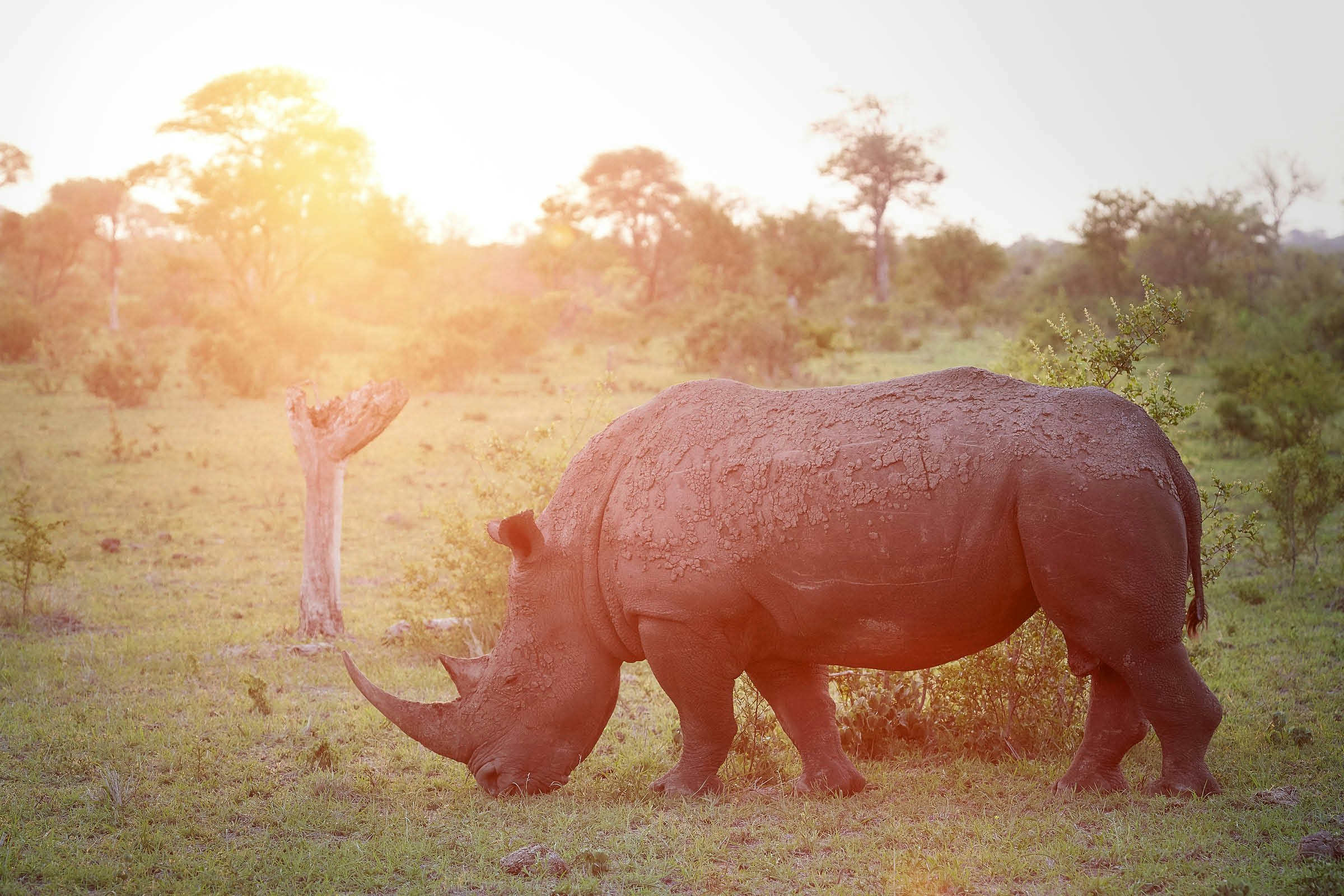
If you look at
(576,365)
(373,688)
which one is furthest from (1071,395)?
(576,365)

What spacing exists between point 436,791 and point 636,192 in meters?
46.5

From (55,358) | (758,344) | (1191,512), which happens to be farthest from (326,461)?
(55,358)

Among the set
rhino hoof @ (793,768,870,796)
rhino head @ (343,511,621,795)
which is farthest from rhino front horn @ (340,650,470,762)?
rhino hoof @ (793,768,870,796)

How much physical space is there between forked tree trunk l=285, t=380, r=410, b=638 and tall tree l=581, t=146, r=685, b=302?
135 ft

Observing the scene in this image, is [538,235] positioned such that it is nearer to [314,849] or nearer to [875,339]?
[875,339]

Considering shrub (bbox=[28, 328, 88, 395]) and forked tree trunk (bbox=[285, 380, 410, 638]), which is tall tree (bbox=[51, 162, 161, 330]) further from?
forked tree trunk (bbox=[285, 380, 410, 638])

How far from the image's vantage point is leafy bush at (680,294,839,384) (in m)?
24.2

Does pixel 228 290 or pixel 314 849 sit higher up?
pixel 228 290

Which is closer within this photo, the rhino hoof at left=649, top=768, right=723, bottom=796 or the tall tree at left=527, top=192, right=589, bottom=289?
the rhino hoof at left=649, top=768, right=723, bottom=796

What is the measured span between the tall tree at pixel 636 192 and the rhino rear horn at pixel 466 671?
45156 millimetres

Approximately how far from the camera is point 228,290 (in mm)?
39344

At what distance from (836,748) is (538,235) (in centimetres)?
4330

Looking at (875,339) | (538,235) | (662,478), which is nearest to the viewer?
(662,478)

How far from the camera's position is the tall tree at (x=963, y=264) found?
140 feet
